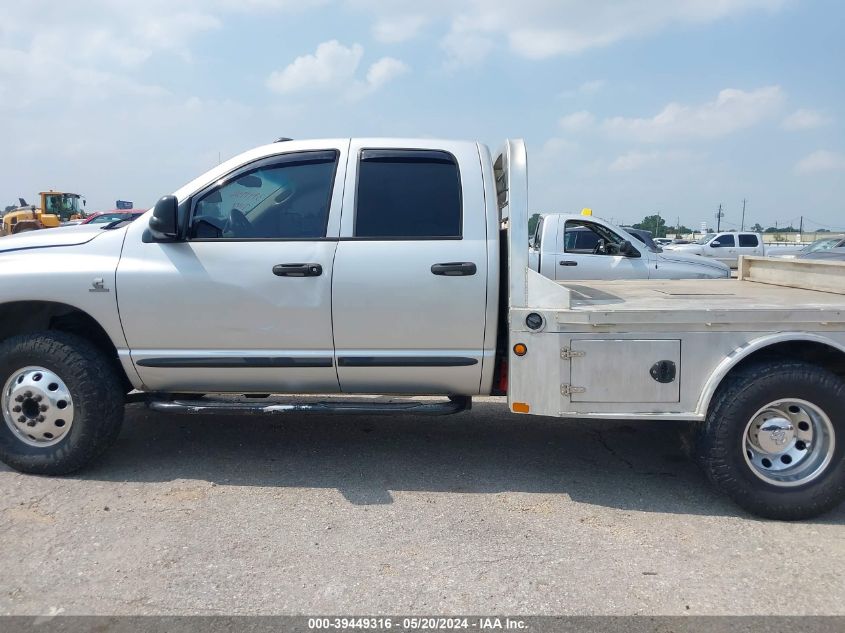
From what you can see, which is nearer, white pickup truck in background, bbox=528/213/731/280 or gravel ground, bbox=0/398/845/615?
gravel ground, bbox=0/398/845/615

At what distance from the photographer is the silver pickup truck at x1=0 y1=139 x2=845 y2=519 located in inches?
146

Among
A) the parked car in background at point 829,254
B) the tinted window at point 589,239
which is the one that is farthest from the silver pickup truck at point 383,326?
the parked car in background at point 829,254

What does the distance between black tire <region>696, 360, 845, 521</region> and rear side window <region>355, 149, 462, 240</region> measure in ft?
6.01

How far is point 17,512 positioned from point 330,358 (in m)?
1.98

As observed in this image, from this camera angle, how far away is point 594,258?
9.55m

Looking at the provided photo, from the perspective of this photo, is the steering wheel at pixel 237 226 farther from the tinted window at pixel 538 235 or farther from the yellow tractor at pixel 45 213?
the yellow tractor at pixel 45 213

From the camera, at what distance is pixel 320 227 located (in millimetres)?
4090

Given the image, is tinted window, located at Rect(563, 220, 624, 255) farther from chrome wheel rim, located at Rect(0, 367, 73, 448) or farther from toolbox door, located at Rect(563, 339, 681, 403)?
chrome wheel rim, located at Rect(0, 367, 73, 448)

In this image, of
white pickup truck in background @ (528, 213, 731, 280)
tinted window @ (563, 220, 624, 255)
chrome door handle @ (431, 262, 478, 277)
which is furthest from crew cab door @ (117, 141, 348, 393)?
tinted window @ (563, 220, 624, 255)

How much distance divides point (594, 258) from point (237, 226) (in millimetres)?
6531

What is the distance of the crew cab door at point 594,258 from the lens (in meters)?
9.47

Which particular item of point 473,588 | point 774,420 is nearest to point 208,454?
point 473,588

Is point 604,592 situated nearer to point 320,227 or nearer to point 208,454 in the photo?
point 320,227

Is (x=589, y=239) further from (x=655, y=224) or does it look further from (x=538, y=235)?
(x=655, y=224)
